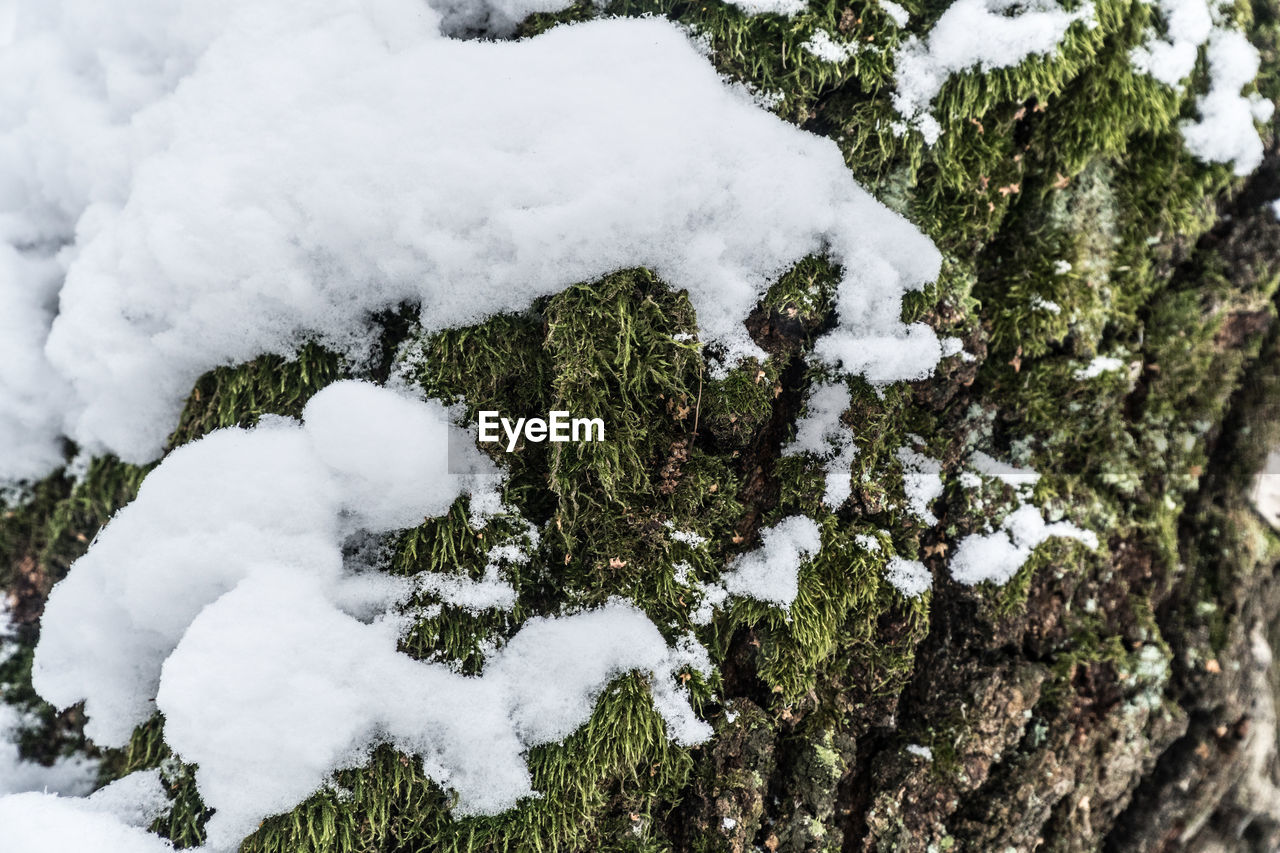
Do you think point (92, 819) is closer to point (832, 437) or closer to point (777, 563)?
point (777, 563)

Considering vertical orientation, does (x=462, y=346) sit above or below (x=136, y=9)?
below

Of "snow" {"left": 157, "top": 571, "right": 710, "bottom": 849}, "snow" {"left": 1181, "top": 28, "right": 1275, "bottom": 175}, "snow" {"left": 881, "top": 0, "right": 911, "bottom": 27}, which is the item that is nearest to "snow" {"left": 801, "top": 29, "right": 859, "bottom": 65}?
"snow" {"left": 881, "top": 0, "right": 911, "bottom": 27}

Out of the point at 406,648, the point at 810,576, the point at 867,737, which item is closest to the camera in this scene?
the point at 406,648

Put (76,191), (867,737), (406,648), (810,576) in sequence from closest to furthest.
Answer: (406,648) → (810,576) → (867,737) → (76,191)

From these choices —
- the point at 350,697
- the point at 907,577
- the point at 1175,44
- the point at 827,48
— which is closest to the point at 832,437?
the point at 907,577

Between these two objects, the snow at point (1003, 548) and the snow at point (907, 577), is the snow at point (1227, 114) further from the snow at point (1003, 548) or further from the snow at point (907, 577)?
the snow at point (907, 577)

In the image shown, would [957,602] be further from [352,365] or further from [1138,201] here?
[352,365]

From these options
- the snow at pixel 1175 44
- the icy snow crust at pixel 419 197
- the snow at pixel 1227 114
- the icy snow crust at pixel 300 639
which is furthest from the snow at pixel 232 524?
the snow at pixel 1227 114

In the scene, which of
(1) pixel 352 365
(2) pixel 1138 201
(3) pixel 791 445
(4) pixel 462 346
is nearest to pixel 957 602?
(3) pixel 791 445
